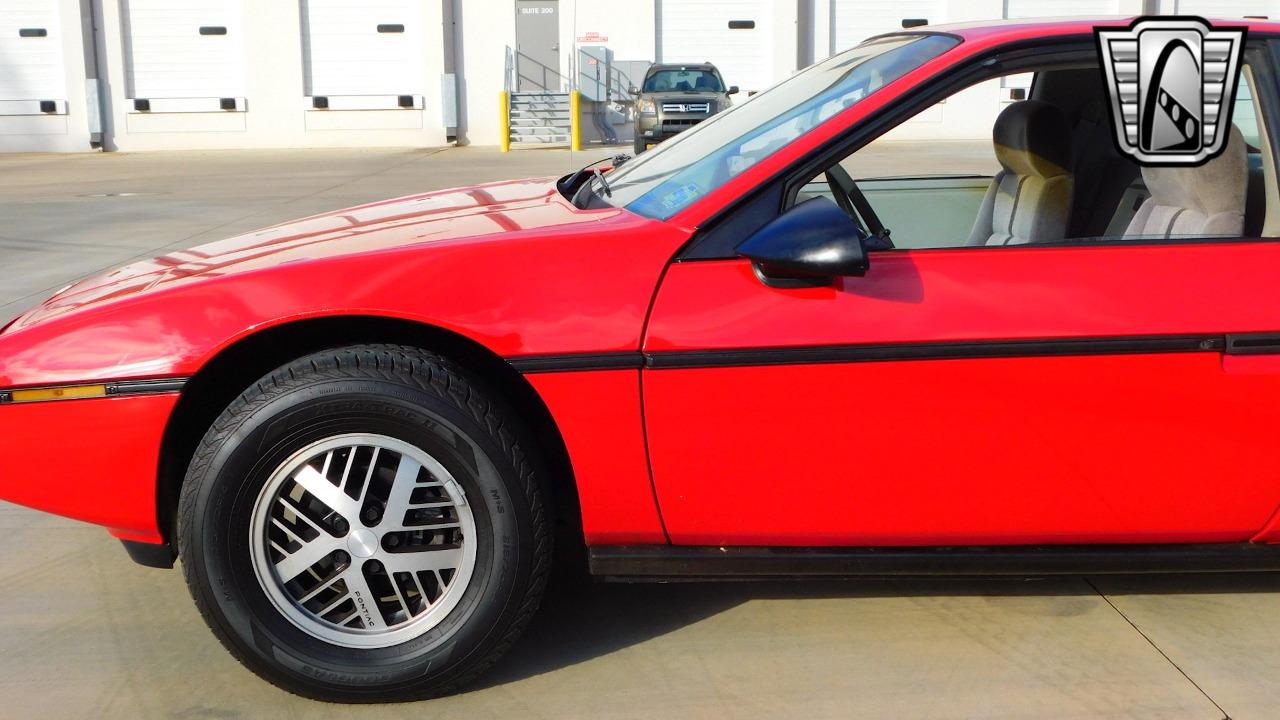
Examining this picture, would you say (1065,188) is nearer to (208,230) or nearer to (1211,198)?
(1211,198)

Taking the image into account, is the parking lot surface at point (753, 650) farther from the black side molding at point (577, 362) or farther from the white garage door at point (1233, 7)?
the white garage door at point (1233, 7)

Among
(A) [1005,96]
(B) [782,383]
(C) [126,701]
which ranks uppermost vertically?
(A) [1005,96]

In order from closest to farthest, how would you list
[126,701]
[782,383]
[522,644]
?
[782,383]
[126,701]
[522,644]

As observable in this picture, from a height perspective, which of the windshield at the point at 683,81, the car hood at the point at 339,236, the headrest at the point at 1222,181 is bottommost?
the car hood at the point at 339,236

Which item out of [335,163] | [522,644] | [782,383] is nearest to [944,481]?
[782,383]

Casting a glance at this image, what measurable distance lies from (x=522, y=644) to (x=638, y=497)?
591mm

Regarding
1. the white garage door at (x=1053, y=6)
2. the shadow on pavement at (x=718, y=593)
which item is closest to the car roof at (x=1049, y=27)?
the shadow on pavement at (x=718, y=593)

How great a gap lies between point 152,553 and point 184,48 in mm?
27359

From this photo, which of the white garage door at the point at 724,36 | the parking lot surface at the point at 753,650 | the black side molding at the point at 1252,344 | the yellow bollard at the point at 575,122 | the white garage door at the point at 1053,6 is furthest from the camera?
the white garage door at the point at 724,36

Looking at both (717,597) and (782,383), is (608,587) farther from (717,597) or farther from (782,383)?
(782,383)

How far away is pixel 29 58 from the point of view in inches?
1077

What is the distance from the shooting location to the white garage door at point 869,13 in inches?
1093

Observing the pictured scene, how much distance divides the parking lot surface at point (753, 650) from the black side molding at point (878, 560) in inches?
10.1

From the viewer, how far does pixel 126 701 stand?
105 inches
